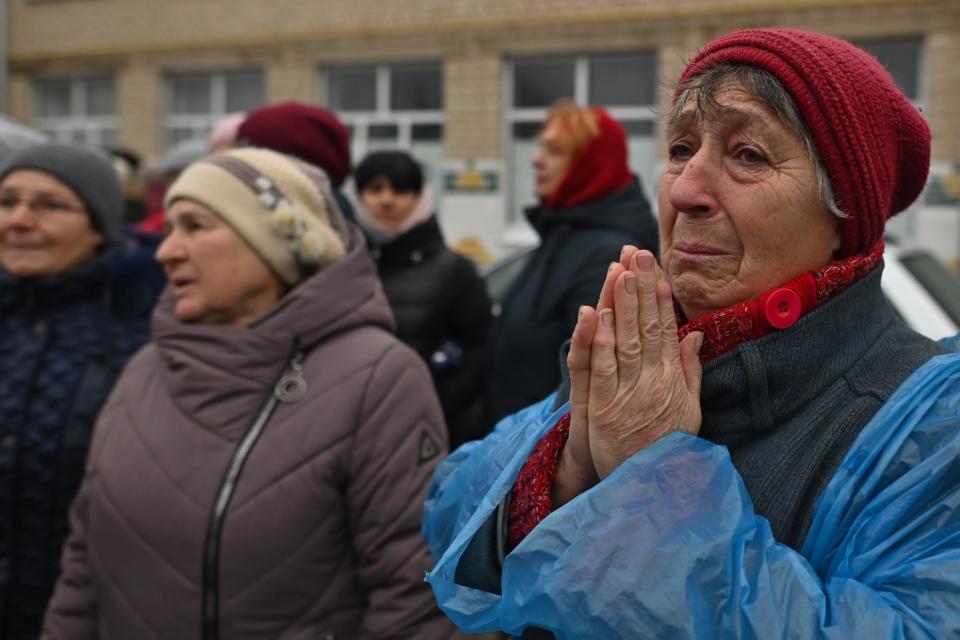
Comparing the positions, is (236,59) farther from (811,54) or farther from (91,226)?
(811,54)

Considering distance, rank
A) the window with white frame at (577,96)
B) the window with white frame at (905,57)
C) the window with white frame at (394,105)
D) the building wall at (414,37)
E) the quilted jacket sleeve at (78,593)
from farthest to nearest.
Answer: the window with white frame at (394,105) → the window with white frame at (577,96) → the window with white frame at (905,57) → the building wall at (414,37) → the quilted jacket sleeve at (78,593)

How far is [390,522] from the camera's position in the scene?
1842 mm

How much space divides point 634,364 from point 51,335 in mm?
1933

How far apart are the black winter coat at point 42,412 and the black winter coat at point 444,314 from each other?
3.62 ft

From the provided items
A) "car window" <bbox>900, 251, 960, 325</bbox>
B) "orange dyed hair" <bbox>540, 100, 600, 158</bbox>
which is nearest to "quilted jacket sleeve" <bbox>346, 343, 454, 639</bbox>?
"orange dyed hair" <bbox>540, 100, 600, 158</bbox>

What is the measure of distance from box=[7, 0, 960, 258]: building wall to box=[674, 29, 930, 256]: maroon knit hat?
10048mm

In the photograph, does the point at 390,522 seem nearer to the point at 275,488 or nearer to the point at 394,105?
the point at 275,488

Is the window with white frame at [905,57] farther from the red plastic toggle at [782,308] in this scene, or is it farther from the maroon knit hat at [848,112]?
the red plastic toggle at [782,308]

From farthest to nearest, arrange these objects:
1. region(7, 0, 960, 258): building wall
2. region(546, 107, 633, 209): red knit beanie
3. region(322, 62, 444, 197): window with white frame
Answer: region(322, 62, 444, 197): window with white frame
region(7, 0, 960, 258): building wall
region(546, 107, 633, 209): red knit beanie

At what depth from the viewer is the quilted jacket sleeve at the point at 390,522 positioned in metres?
1.84

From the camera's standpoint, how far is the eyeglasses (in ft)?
8.62

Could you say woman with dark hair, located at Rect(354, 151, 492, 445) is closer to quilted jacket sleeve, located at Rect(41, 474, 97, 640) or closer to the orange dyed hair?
the orange dyed hair

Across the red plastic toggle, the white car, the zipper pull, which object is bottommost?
the zipper pull

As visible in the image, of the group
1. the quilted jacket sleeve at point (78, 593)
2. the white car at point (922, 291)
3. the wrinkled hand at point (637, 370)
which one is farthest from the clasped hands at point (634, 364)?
the white car at point (922, 291)
